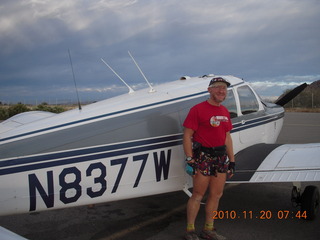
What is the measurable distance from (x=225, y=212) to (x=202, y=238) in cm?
109

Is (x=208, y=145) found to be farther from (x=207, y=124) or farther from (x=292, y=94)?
(x=292, y=94)

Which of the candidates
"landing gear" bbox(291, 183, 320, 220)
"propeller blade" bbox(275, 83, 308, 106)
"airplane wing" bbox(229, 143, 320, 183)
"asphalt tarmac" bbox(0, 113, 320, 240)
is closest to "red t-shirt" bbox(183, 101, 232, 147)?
"airplane wing" bbox(229, 143, 320, 183)

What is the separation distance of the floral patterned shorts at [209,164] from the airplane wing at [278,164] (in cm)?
65

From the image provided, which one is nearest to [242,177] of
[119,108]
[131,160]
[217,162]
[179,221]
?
[217,162]

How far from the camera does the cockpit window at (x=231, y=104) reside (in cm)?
474

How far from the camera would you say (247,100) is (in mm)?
5113

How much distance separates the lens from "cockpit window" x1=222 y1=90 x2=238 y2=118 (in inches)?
187

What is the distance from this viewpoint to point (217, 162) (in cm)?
357

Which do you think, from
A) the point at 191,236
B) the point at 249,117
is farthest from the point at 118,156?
the point at 249,117

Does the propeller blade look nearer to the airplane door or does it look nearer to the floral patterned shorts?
the airplane door

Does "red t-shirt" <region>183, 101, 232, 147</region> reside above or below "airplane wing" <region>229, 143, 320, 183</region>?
above

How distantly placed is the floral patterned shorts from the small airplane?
411 millimetres

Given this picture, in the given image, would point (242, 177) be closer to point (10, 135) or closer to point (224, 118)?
point (224, 118)
